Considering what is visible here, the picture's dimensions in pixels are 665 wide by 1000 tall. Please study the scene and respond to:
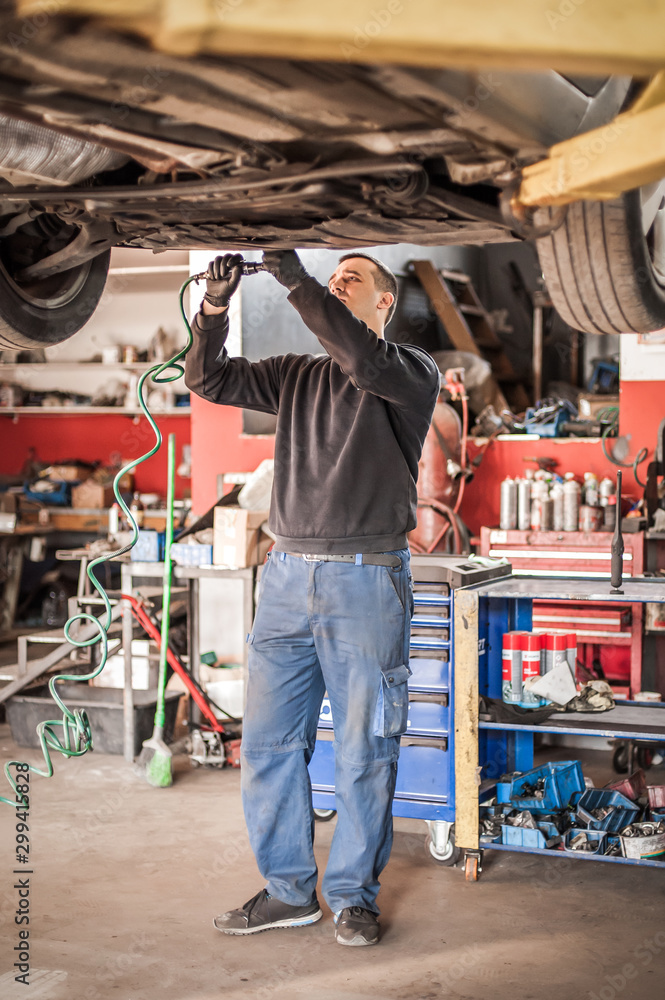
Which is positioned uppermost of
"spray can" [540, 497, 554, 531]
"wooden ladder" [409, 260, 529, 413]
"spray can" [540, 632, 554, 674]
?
"wooden ladder" [409, 260, 529, 413]

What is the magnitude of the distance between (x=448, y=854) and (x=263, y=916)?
0.73 meters

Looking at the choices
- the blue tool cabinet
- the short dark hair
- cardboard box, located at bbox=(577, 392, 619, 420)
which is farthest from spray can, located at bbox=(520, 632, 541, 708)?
cardboard box, located at bbox=(577, 392, 619, 420)

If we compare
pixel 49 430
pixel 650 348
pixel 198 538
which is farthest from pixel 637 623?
pixel 49 430

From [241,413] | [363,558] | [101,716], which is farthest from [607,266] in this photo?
[241,413]

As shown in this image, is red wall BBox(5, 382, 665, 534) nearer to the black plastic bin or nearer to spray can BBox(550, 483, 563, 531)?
spray can BBox(550, 483, 563, 531)

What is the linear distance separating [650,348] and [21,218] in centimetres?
346

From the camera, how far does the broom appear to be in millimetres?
3707

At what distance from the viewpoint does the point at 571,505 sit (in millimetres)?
4555

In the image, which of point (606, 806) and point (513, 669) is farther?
point (606, 806)

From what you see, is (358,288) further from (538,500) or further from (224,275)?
(538,500)

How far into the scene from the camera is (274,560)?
8.14ft

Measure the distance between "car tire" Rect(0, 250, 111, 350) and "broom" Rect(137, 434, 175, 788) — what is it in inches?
46.5

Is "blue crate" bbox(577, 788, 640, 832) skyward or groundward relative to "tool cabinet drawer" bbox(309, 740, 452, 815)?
groundward

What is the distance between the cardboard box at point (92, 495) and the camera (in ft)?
23.8
